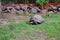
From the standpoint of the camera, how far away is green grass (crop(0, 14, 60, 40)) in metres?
5.76

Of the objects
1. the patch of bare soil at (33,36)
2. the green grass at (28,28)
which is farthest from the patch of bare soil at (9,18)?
the patch of bare soil at (33,36)

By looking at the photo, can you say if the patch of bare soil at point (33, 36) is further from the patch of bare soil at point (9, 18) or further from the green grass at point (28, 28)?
the patch of bare soil at point (9, 18)

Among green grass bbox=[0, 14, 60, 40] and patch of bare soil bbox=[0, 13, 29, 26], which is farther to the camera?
patch of bare soil bbox=[0, 13, 29, 26]

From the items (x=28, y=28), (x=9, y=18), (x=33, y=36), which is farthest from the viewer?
(x=9, y=18)

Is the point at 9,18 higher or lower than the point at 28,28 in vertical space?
lower

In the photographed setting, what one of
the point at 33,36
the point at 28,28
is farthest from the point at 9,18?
the point at 33,36

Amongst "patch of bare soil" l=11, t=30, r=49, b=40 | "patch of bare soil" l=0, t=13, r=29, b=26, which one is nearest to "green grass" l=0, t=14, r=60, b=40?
"patch of bare soil" l=11, t=30, r=49, b=40

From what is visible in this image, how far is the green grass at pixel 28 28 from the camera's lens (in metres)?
5.76

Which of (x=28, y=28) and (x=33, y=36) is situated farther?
(x=28, y=28)

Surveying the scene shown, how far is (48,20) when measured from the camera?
7027 millimetres

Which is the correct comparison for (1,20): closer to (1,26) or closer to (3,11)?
A: (1,26)

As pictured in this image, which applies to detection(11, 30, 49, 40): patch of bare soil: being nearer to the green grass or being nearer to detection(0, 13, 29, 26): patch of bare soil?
the green grass

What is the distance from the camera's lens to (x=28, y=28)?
20.2 ft

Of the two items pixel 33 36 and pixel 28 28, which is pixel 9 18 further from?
pixel 33 36
